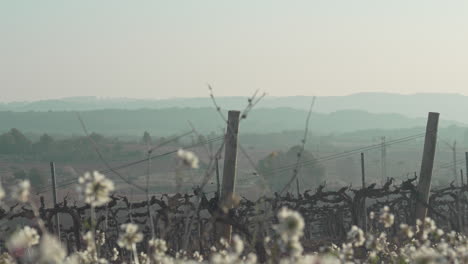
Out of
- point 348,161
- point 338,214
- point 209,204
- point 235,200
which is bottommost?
point 348,161

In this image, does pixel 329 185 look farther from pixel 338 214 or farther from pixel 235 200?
pixel 235 200

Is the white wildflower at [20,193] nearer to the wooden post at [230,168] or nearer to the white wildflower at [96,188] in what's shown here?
the white wildflower at [96,188]

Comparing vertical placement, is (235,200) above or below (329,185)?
above

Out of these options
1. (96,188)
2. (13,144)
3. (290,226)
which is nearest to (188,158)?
(96,188)

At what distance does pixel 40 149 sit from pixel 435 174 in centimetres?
6181

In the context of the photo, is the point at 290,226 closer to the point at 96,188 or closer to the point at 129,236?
the point at 96,188

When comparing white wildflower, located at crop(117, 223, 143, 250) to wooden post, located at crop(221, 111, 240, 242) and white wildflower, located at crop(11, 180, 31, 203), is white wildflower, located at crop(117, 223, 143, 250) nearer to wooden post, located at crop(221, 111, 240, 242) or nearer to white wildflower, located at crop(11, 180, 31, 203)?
white wildflower, located at crop(11, 180, 31, 203)

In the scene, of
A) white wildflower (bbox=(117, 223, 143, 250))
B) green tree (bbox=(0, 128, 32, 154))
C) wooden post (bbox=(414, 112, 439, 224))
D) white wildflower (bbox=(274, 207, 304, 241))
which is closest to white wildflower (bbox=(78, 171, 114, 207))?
white wildflower (bbox=(117, 223, 143, 250))

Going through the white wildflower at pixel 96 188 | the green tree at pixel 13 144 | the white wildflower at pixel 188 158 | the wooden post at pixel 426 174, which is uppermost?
the white wildflower at pixel 188 158

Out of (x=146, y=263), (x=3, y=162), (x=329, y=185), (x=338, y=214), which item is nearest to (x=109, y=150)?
(x=3, y=162)

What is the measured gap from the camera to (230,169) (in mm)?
9000

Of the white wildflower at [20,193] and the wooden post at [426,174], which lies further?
the wooden post at [426,174]

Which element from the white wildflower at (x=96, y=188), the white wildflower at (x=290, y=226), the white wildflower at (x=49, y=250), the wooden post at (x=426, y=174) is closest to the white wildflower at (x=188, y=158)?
the white wildflower at (x=96, y=188)

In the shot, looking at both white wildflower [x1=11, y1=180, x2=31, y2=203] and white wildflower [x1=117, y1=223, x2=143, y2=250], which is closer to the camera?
white wildflower [x1=11, y1=180, x2=31, y2=203]
